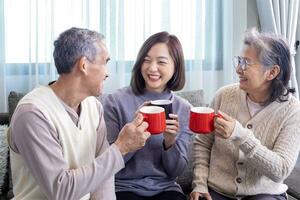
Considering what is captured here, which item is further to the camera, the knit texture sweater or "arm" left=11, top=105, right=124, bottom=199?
the knit texture sweater

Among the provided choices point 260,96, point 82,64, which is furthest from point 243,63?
point 82,64

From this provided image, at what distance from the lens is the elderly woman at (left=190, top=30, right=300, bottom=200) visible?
5.07 feet

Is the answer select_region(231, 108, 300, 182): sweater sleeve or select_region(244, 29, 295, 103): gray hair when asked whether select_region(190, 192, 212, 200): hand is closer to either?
select_region(231, 108, 300, 182): sweater sleeve

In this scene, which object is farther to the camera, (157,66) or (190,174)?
(190,174)

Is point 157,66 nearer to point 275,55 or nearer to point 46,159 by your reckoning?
point 275,55

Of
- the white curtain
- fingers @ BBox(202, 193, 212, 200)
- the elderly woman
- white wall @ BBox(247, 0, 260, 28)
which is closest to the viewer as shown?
the elderly woman

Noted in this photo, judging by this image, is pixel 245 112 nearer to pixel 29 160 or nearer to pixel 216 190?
pixel 216 190

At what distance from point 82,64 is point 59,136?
26 cm

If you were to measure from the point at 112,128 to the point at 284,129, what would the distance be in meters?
0.74

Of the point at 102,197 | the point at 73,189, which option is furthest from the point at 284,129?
the point at 73,189

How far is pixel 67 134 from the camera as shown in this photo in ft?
4.35

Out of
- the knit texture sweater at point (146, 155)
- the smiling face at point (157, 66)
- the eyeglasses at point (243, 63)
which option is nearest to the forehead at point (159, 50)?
the smiling face at point (157, 66)

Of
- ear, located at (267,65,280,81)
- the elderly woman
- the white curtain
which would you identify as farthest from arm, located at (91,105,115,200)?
the white curtain

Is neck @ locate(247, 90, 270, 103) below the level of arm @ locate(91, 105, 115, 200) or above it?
above
